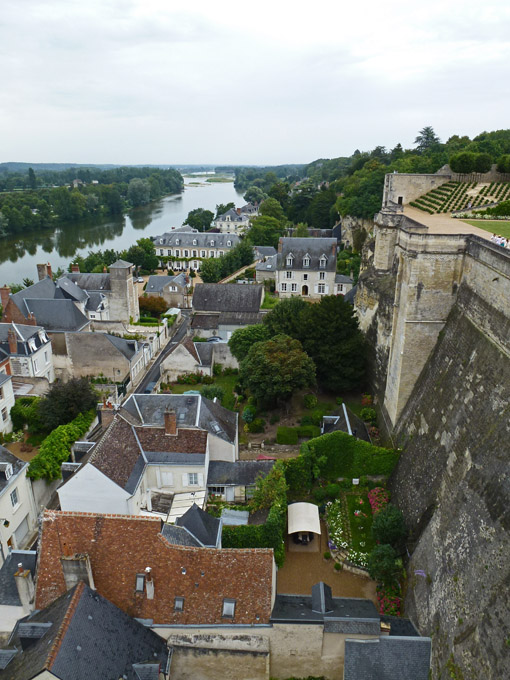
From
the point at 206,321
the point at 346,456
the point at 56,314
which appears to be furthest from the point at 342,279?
the point at 346,456

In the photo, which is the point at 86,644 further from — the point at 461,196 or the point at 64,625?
the point at 461,196

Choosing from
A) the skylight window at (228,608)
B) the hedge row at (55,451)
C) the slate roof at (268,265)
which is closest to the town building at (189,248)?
the slate roof at (268,265)

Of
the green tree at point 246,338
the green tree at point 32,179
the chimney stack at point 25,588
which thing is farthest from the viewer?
the green tree at point 32,179

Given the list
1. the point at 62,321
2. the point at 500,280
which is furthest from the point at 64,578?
the point at 62,321

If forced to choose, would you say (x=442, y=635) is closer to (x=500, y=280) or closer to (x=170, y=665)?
(x=170, y=665)

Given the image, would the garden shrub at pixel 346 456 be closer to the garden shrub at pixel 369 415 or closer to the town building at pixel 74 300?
the garden shrub at pixel 369 415

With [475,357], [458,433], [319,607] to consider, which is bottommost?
[319,607]

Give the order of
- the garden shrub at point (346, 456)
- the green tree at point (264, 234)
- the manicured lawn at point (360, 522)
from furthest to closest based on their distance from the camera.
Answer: the green tree at point (264, 234)
the garden shrub at point (346, 456)
the manicured lawn at point (360, 522)
